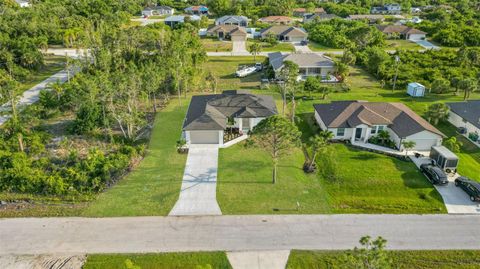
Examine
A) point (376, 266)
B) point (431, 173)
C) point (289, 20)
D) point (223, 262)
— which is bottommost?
point (223, 262)

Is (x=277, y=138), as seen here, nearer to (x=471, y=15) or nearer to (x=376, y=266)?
(x=376, y=266)

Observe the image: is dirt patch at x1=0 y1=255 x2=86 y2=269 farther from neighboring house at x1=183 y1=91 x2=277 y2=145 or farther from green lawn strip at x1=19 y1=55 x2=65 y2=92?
green lawn strip at x1=19 y1=55 x2=65 y2=92

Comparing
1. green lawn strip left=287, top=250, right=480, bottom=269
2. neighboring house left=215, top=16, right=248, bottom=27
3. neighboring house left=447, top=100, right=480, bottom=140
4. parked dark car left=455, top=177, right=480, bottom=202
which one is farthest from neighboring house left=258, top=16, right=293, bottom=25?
green lawn strip left=287, top=250, right=480, bottom=269

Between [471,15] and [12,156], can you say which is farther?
[471,15]

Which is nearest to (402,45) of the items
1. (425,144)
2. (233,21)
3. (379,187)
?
(233,21)

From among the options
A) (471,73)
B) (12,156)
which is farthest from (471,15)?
(12,156)

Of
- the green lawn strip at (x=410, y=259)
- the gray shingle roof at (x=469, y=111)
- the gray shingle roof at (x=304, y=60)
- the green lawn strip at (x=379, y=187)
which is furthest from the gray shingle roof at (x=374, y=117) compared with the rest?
the gray shingle roof at (x=304, y=60)

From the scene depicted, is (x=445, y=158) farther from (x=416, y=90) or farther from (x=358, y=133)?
(x=416, y=90)
